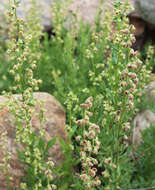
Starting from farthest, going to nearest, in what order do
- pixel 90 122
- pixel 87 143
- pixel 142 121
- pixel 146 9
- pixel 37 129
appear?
1. pixel 146 9
2. pixel 142 121
3. pixel 37 129
4. pixel 90 122
5. pixel 87 143

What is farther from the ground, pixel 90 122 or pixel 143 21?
pixel 143 21

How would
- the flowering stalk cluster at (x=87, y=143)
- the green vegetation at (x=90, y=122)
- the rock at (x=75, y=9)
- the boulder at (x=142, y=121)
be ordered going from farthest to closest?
the rock at (x=75, y=9)
the boulder at (x=142, y=121)
the green vegetation at (x=90, y=122)
the flowering stalk cluster at (x=87, y=143)

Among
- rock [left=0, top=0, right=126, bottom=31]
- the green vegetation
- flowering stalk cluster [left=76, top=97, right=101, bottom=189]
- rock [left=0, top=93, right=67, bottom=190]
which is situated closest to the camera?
flowering stalk cluster [left=76, top=97, right=101, bottom=189]

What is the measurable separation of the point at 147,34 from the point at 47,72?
2.50 meters

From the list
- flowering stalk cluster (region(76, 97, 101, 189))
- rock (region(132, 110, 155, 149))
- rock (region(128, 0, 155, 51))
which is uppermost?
rock (region(128, 0, 155, 51))

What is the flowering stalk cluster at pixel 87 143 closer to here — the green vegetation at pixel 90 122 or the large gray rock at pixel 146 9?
the green vegetation at pixel 90 122

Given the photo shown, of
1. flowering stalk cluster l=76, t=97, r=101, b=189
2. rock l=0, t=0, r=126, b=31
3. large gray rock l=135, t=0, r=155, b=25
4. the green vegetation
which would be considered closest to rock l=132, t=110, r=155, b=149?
the green vegetation

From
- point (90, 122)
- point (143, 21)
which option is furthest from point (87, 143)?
point (143, 21)

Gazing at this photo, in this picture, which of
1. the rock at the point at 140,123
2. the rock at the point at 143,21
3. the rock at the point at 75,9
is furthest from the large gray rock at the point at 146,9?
the rock at the point at 140,123

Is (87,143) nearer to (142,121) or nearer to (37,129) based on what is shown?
(37,129)

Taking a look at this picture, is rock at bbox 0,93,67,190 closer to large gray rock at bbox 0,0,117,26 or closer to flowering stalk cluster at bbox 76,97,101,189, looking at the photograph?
flowering stalk cluster at bbox 76,97,101,189

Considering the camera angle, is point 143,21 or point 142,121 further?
point 143,21

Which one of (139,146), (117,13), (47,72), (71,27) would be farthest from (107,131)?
(71,27)

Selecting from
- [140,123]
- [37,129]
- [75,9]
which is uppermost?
[75,9]
